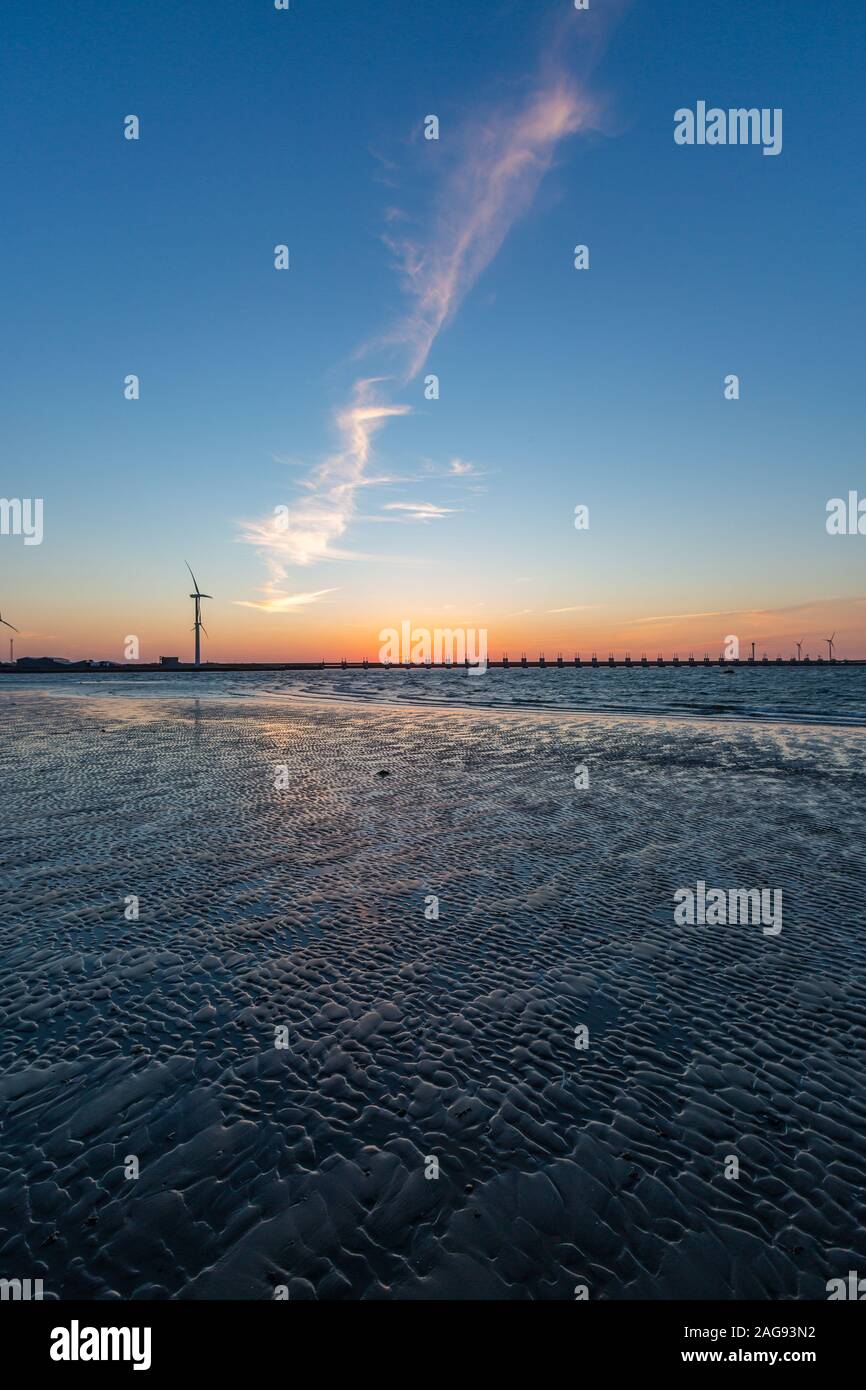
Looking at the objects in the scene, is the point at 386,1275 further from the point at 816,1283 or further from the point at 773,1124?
the point at 773,1124

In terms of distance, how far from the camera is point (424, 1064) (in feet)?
17.7

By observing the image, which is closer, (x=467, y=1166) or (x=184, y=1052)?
(x=467, y=1166)

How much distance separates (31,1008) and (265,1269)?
405cm

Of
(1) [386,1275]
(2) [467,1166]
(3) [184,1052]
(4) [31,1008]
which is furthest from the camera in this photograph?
(4) [31,1008]

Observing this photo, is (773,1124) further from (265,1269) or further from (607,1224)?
(265,1269)

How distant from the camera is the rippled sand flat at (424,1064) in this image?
3701 millimetres

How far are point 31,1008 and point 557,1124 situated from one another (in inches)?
207

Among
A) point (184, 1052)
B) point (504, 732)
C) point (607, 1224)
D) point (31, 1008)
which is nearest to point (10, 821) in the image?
point (31, 1008)

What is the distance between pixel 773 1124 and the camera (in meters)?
4.74

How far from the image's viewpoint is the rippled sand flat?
3.70 meters
